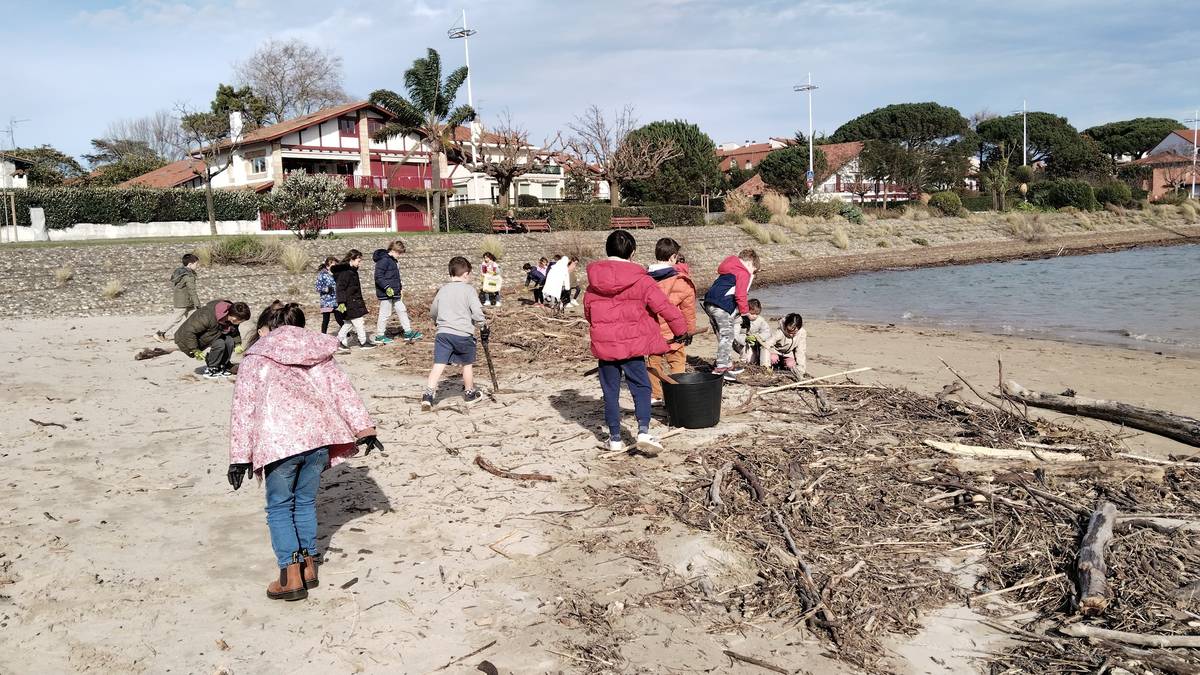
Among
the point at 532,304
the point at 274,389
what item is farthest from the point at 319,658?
the point at 532,304

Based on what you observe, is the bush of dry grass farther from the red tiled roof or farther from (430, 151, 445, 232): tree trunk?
the red tiled roof

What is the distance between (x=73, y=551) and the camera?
516 centimetres

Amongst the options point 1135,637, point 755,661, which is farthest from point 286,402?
point 1135,637

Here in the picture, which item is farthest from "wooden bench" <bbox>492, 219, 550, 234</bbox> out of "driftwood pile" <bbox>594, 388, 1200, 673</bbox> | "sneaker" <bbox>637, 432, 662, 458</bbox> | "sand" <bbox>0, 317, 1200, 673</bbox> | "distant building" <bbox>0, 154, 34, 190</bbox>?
"driftwood pile" <bbox>594, 388, 1200, 673</bbox>

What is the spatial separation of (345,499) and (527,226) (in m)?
29.1

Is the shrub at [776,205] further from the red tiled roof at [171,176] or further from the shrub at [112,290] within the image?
the red tiled roof at [171,176]

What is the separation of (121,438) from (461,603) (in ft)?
16.3

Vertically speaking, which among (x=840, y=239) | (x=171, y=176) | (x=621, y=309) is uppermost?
(x=171, y=176)

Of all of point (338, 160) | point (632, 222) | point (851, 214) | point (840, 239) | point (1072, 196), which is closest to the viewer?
point (632, 222)

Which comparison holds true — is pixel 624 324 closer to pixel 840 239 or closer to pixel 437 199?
pixel 437 199

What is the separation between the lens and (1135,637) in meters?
3.78

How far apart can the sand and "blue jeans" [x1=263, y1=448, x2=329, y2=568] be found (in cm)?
29

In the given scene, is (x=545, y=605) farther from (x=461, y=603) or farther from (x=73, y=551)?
(x=73, y=551)

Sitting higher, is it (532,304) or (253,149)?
(253,149)
